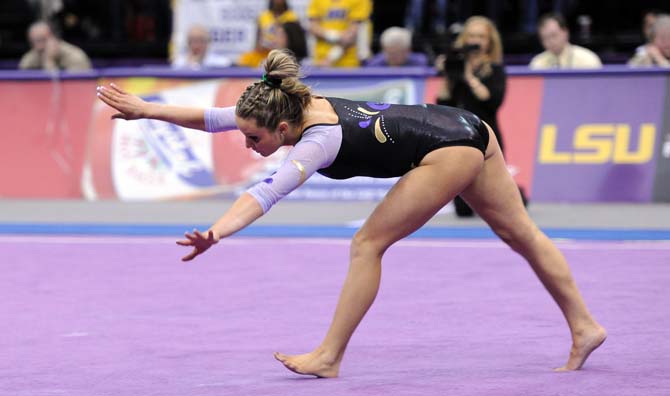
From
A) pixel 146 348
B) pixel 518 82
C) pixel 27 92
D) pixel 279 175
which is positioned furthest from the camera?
pixel 27 92

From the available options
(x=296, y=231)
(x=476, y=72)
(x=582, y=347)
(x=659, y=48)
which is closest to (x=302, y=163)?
(x=582, y=347)

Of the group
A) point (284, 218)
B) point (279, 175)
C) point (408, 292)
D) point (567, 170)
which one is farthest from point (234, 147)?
point (279, 175)

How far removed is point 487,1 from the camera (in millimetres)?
A: 15867

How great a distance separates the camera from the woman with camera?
938 cm

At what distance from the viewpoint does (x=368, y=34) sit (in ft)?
42.1

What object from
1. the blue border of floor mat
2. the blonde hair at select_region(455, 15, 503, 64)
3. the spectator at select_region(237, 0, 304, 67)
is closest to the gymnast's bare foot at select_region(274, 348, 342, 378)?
the blue border of floor mat

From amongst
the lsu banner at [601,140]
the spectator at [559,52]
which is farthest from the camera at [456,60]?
the spectator at [559,52]

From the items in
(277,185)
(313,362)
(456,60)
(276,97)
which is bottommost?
(313,362)

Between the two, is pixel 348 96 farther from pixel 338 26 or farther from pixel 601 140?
pixel 601 140

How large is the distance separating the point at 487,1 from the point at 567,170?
223 inches

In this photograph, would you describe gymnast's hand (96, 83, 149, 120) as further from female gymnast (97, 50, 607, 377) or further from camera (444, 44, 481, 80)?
camera (444, 44, 481, 80)

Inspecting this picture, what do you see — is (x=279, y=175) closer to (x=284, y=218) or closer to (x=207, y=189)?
(x=284, y=218)

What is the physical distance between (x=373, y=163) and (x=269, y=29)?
25.9 ft

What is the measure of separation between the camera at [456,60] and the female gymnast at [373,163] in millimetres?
4248
